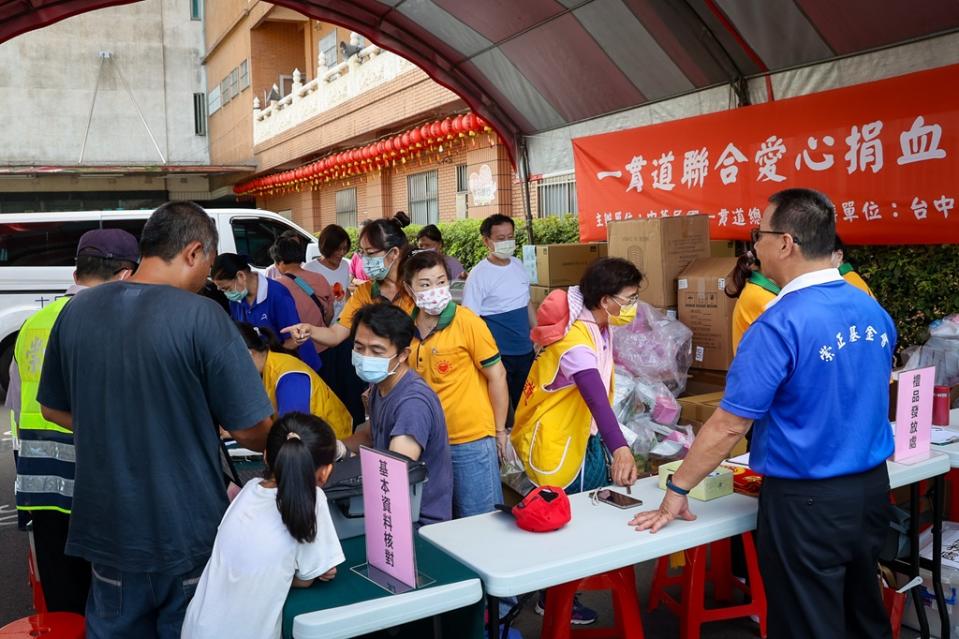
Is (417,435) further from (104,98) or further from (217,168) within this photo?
(104,98)

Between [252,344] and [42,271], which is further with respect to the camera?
[42,271]

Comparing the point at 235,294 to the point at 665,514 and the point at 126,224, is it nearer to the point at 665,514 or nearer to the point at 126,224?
the point at 665,514

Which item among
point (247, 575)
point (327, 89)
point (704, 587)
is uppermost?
point (327, 89)

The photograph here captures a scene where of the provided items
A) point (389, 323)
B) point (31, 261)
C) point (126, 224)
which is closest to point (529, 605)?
point (389, 323)

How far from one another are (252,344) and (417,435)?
0.94 m

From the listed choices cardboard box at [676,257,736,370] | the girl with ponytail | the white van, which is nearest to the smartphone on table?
the girl with ponytail

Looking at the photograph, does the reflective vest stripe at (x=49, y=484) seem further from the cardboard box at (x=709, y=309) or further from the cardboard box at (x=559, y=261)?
the cardboard box at (x=559, y=261)

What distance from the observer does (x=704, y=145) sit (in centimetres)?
604

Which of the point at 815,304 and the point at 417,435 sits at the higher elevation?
the point at 815,304

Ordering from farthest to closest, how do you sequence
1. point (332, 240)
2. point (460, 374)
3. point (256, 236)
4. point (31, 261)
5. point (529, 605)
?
point (256, 236)
point (31, 261)
point (332, 240)
point (529, 605)
point (460, 374)

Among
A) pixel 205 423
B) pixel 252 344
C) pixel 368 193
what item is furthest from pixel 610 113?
pixel 368 193

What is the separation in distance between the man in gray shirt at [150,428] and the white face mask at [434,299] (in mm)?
1229

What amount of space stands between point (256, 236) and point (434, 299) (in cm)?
659

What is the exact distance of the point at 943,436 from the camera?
334cm
